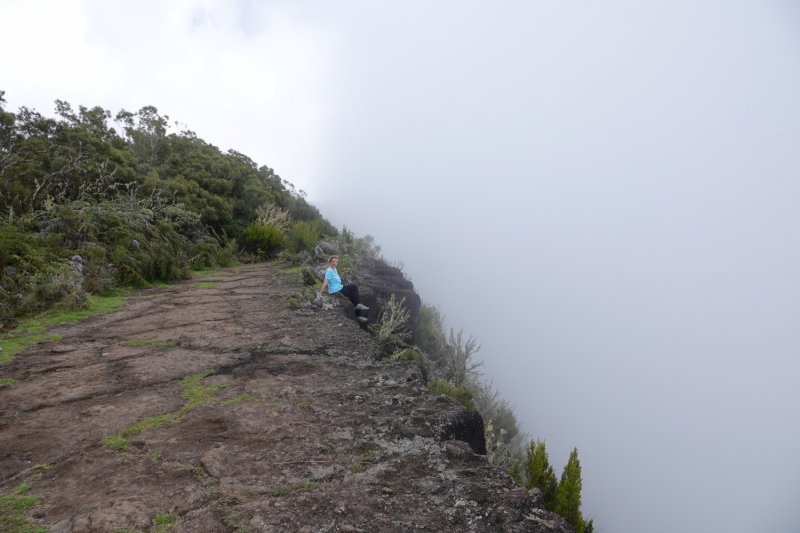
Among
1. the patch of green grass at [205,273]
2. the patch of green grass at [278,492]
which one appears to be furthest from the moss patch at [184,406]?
the patch of green grass at [205,273]

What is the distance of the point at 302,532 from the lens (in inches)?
66.1

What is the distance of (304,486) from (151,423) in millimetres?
1276

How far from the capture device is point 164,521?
1700 millimetres

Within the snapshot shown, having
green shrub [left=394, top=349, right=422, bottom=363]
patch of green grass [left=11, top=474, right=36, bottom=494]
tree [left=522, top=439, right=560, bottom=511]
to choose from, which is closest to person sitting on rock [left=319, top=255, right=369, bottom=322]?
green shrub [left=394, top=349, right=422, bottom=363]

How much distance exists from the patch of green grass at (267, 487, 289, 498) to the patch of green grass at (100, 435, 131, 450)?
1002 millimetres

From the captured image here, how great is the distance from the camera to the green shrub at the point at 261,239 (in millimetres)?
10781

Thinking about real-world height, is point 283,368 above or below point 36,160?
below

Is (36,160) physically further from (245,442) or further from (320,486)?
(320,486)

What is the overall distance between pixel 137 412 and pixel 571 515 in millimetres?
3604

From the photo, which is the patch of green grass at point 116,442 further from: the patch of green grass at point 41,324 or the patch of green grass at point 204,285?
the patch of green grass at point 204,285

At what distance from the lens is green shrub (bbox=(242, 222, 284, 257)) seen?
35.4 feet

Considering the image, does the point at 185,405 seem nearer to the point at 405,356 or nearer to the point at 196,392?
the point at 196,392

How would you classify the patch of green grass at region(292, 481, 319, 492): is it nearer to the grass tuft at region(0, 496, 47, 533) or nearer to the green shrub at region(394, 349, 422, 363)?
the grass tuft at region(0, 496, 47, 533)

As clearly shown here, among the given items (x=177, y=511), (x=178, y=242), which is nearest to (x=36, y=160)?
(x=178, y=242)
